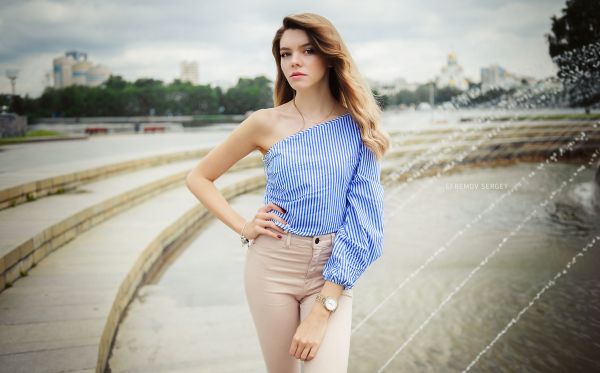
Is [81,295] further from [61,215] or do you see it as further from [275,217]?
[275,217]

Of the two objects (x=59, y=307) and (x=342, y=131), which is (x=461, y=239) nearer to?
(x=59, y=307)

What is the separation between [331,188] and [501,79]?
2159 centimetres

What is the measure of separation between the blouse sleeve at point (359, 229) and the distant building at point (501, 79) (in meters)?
14.2

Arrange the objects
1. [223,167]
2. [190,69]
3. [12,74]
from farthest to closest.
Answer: [190,69] < [12,74] < [223,167]

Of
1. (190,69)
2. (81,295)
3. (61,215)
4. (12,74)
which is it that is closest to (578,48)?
(61,215)

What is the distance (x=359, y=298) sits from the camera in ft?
14.9

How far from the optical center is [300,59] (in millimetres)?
1748

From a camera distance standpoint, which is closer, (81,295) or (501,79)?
(81,295)

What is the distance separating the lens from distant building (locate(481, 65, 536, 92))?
16.7 m

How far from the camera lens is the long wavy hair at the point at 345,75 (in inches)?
67.9

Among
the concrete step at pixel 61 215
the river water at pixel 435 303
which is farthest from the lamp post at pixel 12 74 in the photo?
the river water at pixel 435 303

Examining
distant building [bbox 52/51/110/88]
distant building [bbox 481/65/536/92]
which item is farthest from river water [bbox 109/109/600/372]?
distant building [bbox 52/51/110/88]

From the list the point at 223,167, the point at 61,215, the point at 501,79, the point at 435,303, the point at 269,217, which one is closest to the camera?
the point at 269,217

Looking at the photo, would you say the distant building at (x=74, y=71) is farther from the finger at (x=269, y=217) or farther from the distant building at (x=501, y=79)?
the finger at (x=269, y=217)
